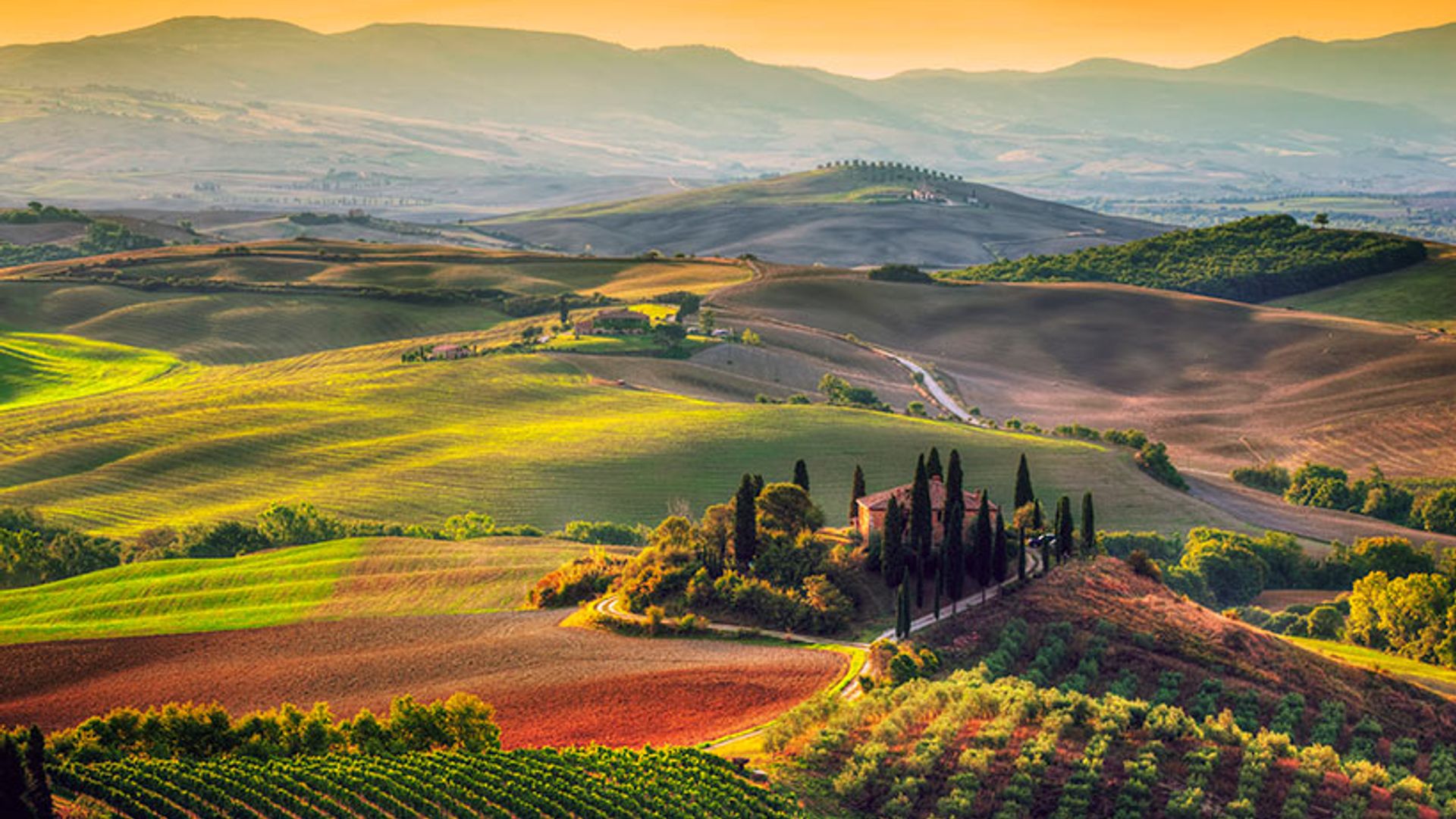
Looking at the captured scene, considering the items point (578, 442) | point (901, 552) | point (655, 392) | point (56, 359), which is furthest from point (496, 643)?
point (56, 359)

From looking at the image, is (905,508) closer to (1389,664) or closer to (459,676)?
(459,676)

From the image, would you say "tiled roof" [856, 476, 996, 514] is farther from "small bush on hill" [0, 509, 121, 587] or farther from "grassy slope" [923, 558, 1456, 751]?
"small bush on hill" [0, 509, 121, 587]

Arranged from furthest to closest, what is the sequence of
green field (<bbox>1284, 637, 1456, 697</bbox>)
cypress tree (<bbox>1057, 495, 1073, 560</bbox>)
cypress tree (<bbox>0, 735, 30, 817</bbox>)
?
1. cypress tree (<bbox>1057, 495, 1073, 560</bbox>)
2. green field (<bbox>1284, 637, 1456, 697</bbox>)
3. cypress tree (<bbox>0, 735, 30, 817</bbox>)

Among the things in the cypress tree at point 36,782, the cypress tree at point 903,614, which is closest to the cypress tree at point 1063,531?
the cypress tree at point 903,614

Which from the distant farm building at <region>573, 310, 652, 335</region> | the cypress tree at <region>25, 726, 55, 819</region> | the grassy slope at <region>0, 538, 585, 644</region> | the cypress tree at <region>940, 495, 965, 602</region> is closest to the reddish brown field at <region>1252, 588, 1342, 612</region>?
the cypress tree at <region>940, 495, 965, 602</region>

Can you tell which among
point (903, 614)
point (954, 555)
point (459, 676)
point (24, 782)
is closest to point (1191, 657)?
point (903, 614)

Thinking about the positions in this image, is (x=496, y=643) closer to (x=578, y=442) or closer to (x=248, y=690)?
(x=248, y=690)
